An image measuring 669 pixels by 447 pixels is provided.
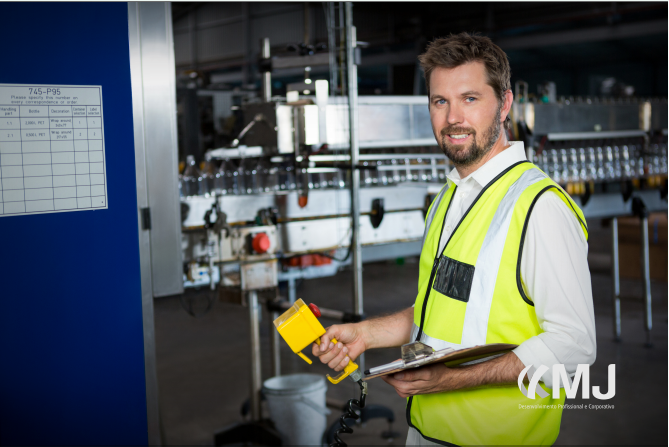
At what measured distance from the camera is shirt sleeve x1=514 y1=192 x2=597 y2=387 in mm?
987

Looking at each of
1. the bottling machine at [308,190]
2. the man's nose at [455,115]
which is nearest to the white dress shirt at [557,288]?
the man's nose at [455,115]

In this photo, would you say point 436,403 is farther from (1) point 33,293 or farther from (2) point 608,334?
(2) point 608,334

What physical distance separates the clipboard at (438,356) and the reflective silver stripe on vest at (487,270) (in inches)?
1.6

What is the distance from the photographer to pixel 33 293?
1.39 m

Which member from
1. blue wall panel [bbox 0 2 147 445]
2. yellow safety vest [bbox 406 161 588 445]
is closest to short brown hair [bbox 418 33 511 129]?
yellow safety vest [bbox 406 161 588 445]

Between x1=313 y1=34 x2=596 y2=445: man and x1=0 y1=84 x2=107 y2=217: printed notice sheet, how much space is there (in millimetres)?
711

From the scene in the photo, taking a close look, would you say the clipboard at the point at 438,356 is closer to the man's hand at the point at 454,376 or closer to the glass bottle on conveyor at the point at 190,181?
the man's hand at the point at 454,376

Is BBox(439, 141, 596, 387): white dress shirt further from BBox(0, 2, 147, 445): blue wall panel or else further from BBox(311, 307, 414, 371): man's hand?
BBox(0, 2, 147, 445): blue wall panel

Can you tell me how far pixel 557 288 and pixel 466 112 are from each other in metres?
0.38

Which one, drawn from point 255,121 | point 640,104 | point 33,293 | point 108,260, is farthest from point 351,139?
point 640,104

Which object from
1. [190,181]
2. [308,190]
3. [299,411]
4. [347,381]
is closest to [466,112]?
[308,190]

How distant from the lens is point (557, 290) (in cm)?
98

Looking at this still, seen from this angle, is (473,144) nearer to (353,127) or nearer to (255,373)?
(353,127)

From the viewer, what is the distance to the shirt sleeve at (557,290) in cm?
99
